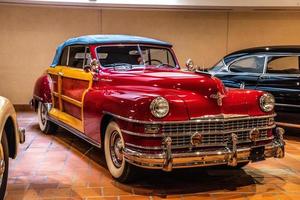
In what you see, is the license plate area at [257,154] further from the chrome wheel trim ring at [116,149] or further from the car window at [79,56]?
the car window at [79,56]

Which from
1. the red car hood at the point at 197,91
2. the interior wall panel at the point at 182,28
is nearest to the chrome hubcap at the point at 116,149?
the red car hood at the point at 197,91

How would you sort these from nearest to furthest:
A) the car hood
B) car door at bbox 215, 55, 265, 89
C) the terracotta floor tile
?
1. the terracotta floor tile
2. the car hood
3. car door at bbox 215, 55, 265, 89

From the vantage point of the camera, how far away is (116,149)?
4.50 metres

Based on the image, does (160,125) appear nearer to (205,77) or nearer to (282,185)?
(205,77)

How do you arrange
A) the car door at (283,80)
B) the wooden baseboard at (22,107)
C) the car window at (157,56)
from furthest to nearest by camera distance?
the wooden baseboard at (22,107), the car door at (283,80), the car window at (157,56)

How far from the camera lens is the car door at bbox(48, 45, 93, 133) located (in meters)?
5.45

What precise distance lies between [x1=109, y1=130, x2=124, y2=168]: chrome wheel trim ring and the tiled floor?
22 cm

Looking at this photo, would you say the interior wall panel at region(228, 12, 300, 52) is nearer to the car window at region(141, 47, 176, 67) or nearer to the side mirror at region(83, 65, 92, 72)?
the car window at region(141, 47, 176, 67)

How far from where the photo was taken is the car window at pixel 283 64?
6.81 m

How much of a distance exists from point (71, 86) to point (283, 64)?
3.63 m

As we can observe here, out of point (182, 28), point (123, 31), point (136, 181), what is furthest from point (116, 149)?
point (182, 28)

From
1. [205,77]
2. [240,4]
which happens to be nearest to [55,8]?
[240,4]

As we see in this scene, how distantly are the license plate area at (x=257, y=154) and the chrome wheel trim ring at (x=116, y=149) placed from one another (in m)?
1.38

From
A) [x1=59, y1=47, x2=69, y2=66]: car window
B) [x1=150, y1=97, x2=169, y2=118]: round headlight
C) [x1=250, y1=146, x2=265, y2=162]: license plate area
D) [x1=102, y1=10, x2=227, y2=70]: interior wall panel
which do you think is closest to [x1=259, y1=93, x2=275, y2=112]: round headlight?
[x1=250, y1=146, x2=265, y2=162]: license plate area
